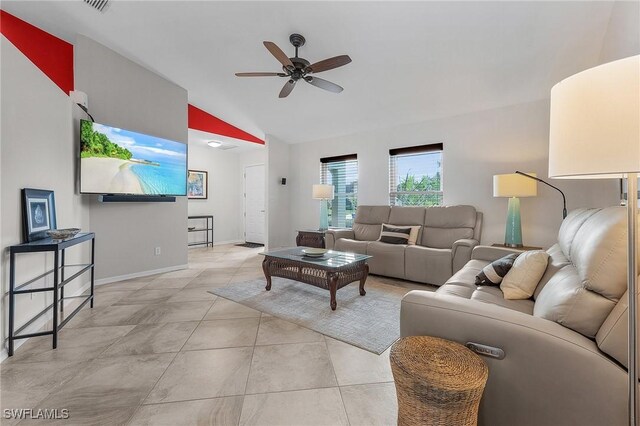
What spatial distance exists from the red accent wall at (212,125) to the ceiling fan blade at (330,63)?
334 cm

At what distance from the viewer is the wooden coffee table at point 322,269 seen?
2770 mm

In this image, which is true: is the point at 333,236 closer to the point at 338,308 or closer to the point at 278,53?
the point at 338,308

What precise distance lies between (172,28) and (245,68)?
91 centimetres

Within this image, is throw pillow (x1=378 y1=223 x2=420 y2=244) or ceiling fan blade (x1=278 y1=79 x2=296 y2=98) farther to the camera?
throw pillow (x1=378 y1=223 x2=420 y2=244)

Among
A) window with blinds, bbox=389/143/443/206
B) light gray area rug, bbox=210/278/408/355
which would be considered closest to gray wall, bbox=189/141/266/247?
window with blinds, bbox=389/143/443/206

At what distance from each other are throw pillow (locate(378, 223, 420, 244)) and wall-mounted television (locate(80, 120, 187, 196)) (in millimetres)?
3193

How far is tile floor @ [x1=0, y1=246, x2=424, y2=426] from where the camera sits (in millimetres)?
1448

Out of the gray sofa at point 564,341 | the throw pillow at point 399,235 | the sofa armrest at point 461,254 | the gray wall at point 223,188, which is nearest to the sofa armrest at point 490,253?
the sofa armrest at point 461,254

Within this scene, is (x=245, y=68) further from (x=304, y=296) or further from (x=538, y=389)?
(x=538, y=389)

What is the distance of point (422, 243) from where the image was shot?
4164 mm

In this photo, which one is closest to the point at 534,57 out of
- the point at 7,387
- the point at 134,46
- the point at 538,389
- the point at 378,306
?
the point at 378,306

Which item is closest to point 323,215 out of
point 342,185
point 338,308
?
point 342,185

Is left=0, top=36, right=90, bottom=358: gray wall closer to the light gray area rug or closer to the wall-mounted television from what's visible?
the wall-mounted television

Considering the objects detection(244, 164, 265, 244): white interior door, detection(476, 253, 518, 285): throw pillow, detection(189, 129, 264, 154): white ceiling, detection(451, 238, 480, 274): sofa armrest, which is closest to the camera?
detection(476, 253, 518, 285): throw pillow
